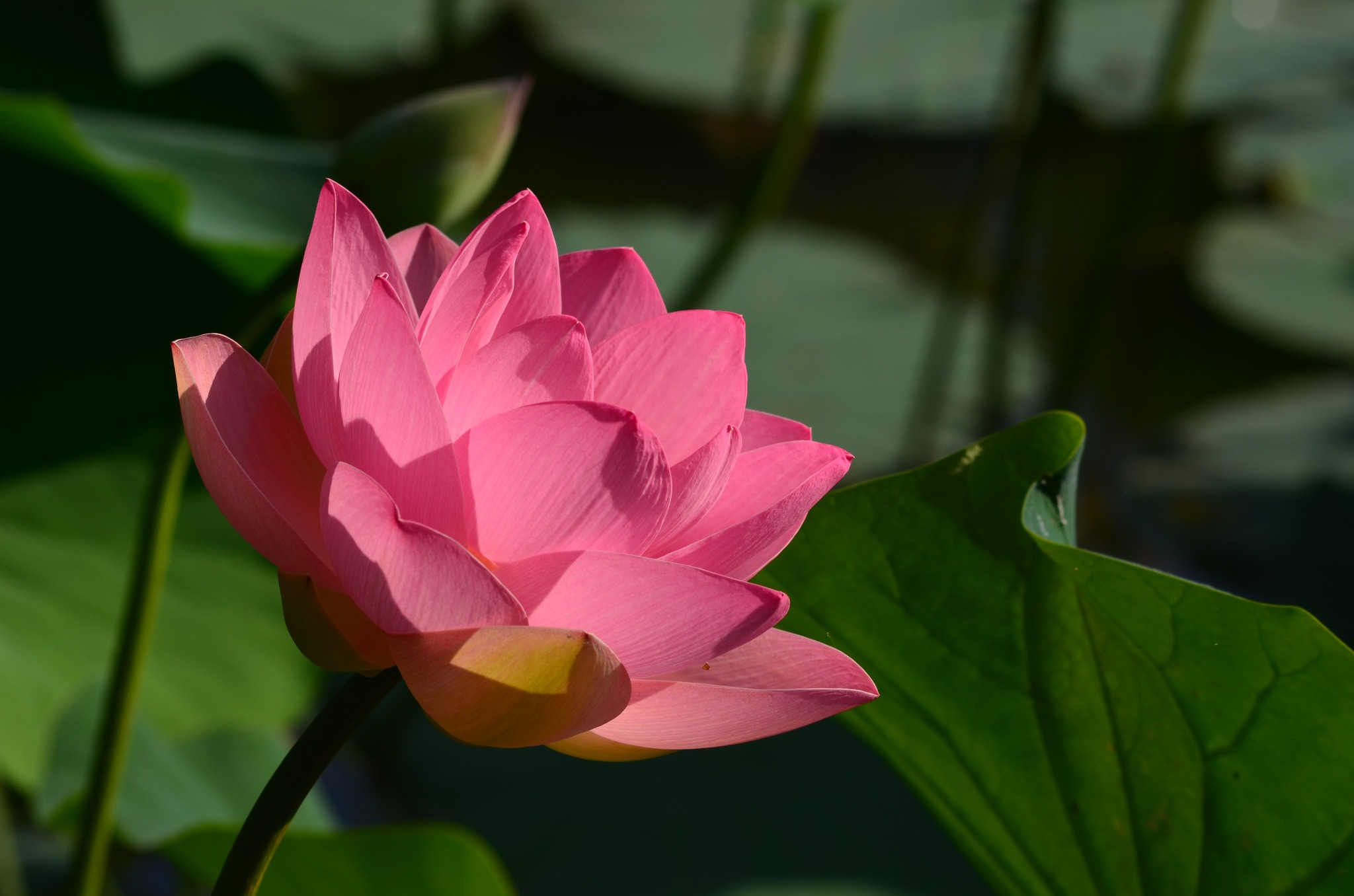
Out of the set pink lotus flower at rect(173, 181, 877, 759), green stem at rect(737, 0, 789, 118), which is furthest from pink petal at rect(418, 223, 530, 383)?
green stem at rect(737, 0, 789, 118)

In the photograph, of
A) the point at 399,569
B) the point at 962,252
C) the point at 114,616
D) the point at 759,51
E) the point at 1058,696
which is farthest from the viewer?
the point at 759,51

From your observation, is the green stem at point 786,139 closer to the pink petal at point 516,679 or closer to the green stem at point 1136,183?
the green stem at point 1136,183

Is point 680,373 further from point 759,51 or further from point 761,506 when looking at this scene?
point 759,51

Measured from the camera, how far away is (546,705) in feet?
0.75

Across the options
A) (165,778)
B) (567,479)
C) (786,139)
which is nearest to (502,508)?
(567,479)

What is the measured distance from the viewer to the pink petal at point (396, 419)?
22 centimetres

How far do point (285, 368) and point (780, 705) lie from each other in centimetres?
15

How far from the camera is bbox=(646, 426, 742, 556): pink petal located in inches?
9.3

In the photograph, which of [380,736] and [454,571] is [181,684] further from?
[454,571]

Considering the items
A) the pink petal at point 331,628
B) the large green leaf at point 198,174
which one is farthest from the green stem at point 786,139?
the pink petal at point 331,628

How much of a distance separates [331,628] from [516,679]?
43mm

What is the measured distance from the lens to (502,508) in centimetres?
23

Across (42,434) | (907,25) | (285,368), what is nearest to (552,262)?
(285,368)

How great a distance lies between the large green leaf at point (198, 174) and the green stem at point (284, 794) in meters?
0.40
